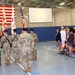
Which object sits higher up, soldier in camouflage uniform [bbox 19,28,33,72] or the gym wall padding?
soldier in camouflage uniform [bbox 19,28,33,72]

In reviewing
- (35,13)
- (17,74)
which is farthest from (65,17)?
(17,74)

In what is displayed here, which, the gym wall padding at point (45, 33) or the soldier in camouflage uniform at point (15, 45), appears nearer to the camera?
the soldier in camouflage uniform at point (15, 45)

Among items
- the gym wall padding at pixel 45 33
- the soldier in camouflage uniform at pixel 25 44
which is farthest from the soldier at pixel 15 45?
the gym wall padding at pixel 45 33

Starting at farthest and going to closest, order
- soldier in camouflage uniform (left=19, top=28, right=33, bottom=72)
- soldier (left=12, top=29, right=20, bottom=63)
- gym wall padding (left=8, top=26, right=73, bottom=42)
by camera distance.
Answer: gym wall padding (left=8, top=26, right=73, bottom=42), soldier (left=12, top=29, right=20, bottom=63), soldier in camouflage uniform (left=19, top=28, right=33, bottom=72)

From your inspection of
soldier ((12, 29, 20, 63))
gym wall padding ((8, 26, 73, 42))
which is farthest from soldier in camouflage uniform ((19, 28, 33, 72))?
gym wall padding ((8, 26, 73, 42))

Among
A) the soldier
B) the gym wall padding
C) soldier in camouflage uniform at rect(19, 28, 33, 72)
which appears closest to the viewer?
soldier in camouflage uniform at rect(19, 28, 33, 72)

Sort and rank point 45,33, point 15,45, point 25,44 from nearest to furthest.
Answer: point 25,44
point 15,45
point 45,33

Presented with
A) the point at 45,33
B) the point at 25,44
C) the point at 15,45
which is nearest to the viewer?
the point at 25,44

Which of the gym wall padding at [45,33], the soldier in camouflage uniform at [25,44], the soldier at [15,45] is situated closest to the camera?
the soldier in camouflage uniform at [25,44]

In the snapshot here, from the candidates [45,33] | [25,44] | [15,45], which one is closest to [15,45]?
[15,45]

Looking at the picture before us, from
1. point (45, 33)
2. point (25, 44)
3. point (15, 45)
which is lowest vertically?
point (45, 33)

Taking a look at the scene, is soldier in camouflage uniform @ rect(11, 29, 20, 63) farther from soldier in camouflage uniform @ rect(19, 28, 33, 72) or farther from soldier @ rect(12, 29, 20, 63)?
soldier in camouflage uniform @ rect(19, 28, 33, 72)

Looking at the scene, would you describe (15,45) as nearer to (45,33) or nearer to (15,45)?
(15,45)

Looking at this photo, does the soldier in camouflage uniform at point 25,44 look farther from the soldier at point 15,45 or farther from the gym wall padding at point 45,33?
the gym wall padding at point 45,33
